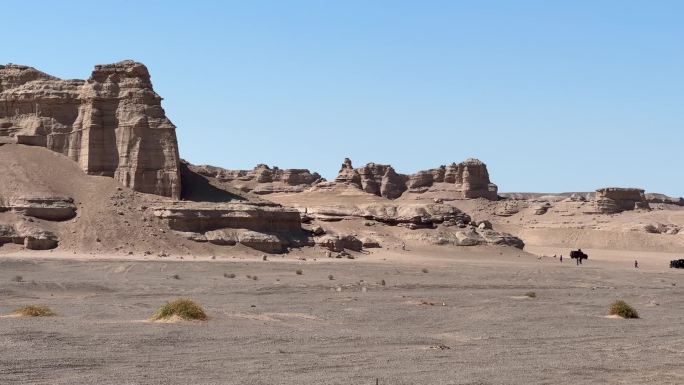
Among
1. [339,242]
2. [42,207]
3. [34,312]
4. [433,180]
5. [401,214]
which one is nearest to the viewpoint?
[34,312]

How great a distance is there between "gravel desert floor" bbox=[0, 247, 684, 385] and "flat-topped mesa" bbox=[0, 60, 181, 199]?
500 inches

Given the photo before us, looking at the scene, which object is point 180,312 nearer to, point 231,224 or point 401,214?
point 231,224

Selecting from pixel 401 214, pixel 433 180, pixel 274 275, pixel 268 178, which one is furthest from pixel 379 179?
pixel 274 275

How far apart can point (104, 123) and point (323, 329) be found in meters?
39.9

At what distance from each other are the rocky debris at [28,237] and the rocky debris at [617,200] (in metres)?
66.5

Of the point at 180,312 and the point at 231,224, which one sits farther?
the point at 231,224

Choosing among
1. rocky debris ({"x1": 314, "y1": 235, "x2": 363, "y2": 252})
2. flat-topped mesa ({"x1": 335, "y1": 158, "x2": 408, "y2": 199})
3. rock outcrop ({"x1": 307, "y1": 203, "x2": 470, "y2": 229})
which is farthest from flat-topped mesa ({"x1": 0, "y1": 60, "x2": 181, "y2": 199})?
flat-topped mesa ({"x1": 335, "y1": 158, "x2": 408, "y2": 199})

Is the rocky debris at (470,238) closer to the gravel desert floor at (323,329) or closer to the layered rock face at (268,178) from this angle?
the gravel desert floor at (323,329)

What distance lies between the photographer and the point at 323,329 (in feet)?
69.9

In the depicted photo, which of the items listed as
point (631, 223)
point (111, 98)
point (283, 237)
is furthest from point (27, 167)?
point (631, 223)

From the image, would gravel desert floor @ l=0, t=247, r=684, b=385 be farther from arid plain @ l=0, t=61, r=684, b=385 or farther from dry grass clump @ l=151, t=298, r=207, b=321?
dry grass clump @ l=151, t=298, r=207, b=321

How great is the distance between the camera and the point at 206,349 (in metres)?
17.0

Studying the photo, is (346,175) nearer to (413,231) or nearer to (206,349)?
(413,231)

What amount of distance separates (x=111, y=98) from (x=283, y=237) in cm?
1488
